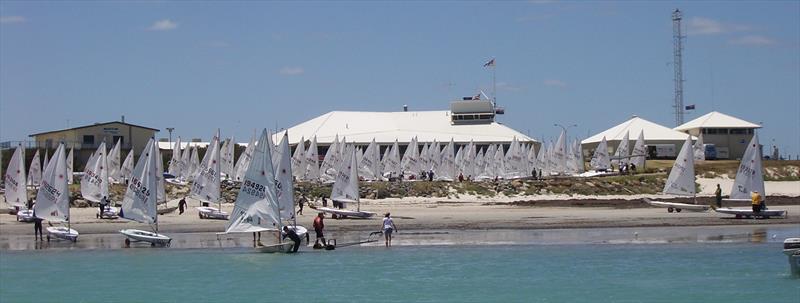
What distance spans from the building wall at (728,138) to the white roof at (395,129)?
16.5 metres

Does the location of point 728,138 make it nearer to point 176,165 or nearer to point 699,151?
point 699,151

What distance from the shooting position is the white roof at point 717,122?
347 ft

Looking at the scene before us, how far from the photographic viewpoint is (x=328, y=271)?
34.5 metres

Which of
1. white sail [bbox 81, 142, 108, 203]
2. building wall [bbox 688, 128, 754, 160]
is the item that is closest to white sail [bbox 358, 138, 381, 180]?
white sail [bbox 81, 142, 108, 203]

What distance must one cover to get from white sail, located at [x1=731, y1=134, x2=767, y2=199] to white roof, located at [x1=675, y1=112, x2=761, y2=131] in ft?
186

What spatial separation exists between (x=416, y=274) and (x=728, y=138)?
79.2 m

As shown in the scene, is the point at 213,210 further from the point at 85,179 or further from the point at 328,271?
the point at 328,271

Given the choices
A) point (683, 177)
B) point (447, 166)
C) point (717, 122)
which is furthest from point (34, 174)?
point (717, 122)

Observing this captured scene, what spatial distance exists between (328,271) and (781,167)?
57.1 meters

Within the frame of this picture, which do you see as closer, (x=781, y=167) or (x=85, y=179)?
(x=85, y=179)

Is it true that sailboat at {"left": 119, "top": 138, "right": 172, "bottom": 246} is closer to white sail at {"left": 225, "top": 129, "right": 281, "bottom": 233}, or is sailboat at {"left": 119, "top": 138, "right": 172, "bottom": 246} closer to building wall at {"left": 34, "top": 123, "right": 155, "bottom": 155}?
white sail at {"left": 225, "top": 129, "right": 281, "bottom": 233}

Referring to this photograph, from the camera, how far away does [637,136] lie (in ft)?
350

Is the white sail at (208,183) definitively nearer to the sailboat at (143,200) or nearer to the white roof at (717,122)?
the sailboat at (143,200)

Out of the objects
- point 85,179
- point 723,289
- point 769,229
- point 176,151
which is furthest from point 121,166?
point 723,289
